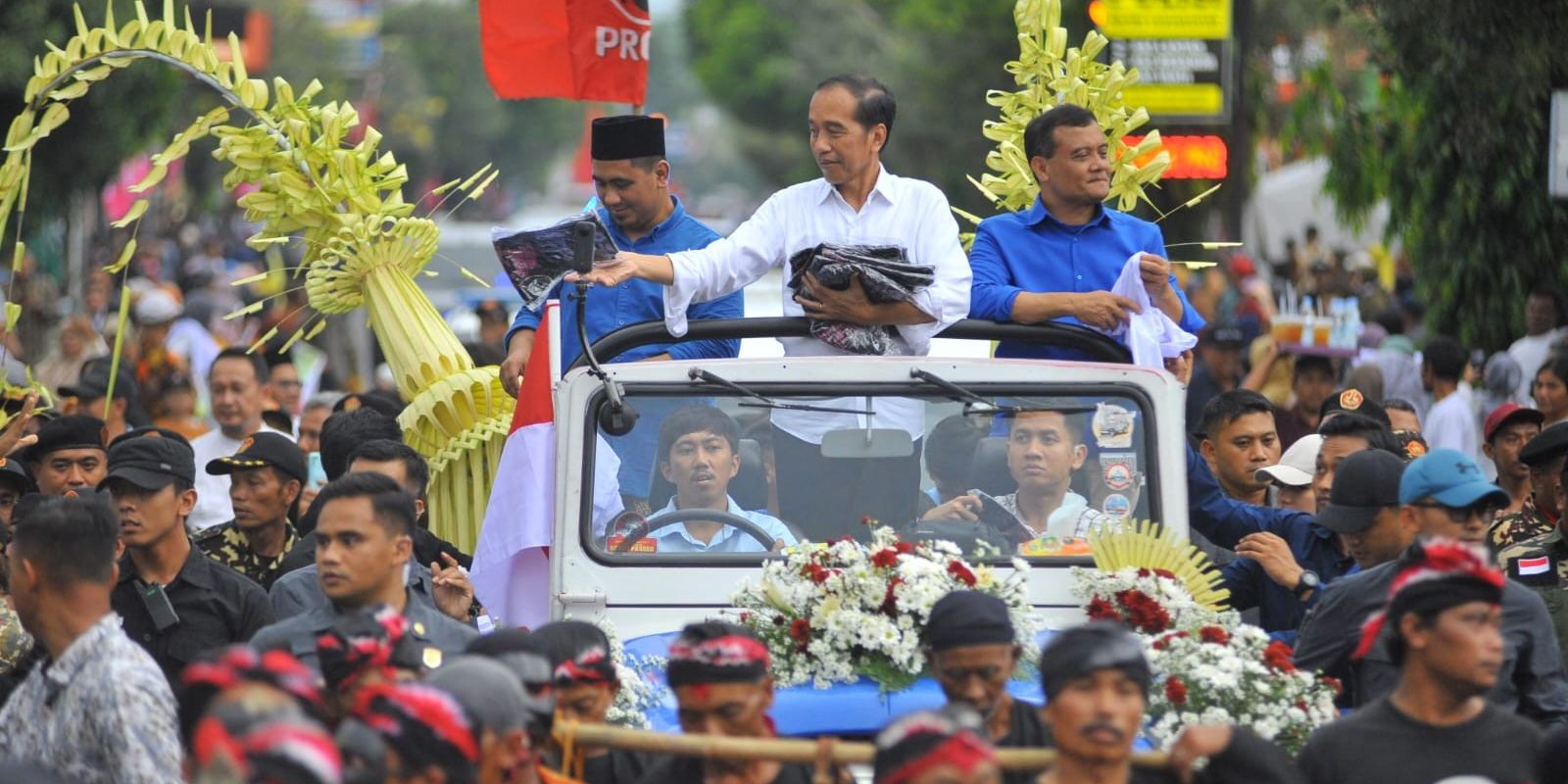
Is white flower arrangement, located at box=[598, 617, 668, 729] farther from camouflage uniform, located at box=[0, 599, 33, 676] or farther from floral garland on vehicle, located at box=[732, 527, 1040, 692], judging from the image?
camouflage uniform, located at box=[0, 599, 33, 676]

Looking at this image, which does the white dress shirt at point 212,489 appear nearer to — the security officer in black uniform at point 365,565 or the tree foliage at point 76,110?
the security officer in black uniform at point 365,565

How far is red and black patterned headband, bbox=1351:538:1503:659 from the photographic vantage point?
492cm

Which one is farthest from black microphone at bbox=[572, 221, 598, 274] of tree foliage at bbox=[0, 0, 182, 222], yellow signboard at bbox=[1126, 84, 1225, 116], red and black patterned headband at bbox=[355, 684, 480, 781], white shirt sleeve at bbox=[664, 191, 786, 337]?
tree foliage at bbox=[0, 0, 182, 222]

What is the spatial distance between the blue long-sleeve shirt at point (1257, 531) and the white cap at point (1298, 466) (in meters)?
0.47

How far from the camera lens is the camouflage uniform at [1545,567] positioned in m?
7.02

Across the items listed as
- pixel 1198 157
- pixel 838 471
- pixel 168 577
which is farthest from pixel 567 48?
pixel 1198 157

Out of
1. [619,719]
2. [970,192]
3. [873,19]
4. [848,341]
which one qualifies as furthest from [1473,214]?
[873,19]

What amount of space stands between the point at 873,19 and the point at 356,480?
2116 inches

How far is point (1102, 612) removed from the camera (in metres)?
6.15

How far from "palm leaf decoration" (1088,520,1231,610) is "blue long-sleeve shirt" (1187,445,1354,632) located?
0.86 m

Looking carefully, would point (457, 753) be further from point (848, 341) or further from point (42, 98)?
point (42, 98)

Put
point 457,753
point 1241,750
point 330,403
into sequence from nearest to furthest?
1. point 457,753
2. point 1241,750
3. point 330,403

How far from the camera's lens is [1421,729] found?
16.3 feet

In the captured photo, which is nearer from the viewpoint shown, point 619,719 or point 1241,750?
point 1241,750
